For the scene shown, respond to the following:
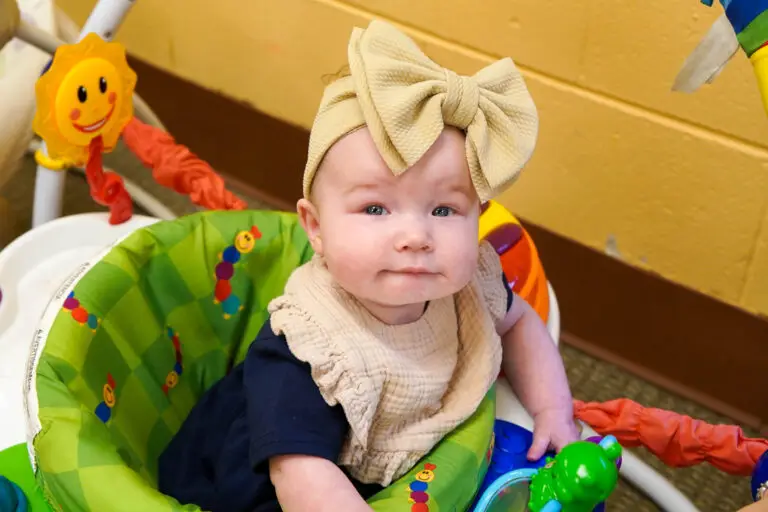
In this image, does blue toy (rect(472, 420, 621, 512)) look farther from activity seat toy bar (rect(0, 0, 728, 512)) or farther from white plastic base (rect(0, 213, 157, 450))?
white plastic base (rect(0, 213, 157, 450))

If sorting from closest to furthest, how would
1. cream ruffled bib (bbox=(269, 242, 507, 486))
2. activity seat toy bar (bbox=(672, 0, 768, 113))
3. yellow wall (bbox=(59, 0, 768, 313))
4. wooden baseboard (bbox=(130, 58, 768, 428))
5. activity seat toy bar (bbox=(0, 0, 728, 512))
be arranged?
activity seat toy bar (bbox=(672, 0, 768, 113)) → cream ruffled bib (bbox=(269, 242, 507, 486)) → activity seat toy bar (bbox=(0, 0, 728, 512)) → yellow wall (bbox=(59, 0, 768, 313)) → wooden baseboard (bbox=(130, 58, 768, 428))

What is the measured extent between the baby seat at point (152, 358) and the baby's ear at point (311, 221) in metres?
0.19

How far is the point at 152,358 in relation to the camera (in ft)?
2.75

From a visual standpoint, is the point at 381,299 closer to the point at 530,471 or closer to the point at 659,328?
the point at 530,471

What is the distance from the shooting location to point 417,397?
0.70 metres

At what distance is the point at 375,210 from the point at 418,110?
0.08m

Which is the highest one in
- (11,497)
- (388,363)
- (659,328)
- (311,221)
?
(311,221)

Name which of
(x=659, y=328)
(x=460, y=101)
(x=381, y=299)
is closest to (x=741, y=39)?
(x=460, y=101)

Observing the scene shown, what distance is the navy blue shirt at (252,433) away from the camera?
0.64 m

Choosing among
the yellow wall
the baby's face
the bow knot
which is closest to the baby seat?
the baby's face

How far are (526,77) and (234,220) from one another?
1.48 feet

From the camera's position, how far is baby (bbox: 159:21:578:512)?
607 millimetres

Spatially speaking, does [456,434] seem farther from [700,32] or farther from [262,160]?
[262,160]

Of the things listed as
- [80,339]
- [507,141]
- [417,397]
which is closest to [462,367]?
[417,397]
